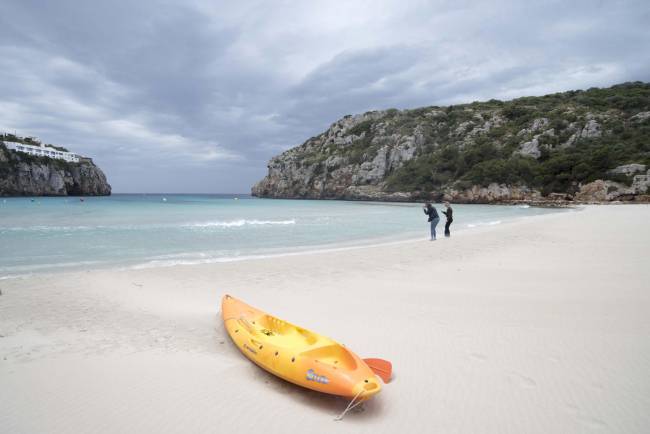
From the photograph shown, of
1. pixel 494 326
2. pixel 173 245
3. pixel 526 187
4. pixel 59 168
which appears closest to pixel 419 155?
pixel 526 187

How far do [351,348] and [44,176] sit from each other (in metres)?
124

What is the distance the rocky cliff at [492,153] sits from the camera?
56.6 metres

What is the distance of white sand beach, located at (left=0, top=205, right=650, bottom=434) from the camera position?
3180mm

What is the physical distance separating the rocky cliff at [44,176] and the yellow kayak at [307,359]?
379 feet

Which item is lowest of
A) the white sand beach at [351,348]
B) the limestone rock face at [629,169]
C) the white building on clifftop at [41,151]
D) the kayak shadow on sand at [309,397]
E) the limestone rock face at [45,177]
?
the kayak shadow on sand at [309,397]

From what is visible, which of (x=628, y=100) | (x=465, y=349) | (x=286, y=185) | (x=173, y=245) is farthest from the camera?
(x=286, y=185)

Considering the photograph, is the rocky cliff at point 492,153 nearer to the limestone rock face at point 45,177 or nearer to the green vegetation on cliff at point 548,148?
the green vegetation on cliff at point 548,148

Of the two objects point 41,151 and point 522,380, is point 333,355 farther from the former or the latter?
point 41,151

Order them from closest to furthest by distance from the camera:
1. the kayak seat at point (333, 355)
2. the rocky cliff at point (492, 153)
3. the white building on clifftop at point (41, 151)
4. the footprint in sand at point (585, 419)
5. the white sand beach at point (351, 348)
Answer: the footprint in sand at point (585, 419) < the white sand beach at point (351, 348) < the kayak seat at point (333, 355) < the rocky cliff at point (492, 153) < the white building on clifftop at point (41, 151)

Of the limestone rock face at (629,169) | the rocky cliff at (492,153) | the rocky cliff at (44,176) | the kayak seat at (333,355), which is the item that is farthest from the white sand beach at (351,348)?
the rocky cliff at (44,176)

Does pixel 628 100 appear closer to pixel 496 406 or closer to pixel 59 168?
pixel 496 406

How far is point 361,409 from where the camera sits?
3.35 meters

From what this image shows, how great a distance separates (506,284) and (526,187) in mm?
65003

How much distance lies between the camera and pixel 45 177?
9669 cm
